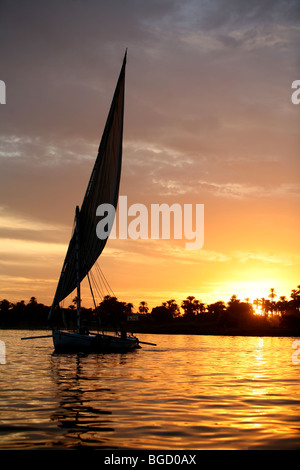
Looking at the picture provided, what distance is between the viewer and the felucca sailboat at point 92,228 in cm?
3931

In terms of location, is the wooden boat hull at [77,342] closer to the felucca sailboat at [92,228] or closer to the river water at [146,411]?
the felucca sailboat at [92,228]

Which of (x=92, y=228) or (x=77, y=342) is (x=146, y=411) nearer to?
(x=77, y=342)

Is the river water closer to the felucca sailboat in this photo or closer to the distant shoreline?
the felucca sailboat

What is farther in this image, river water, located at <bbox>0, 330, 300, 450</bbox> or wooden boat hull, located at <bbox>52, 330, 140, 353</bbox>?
wooden boat hull, located at <bbox>52, 330, 140, 353</bbox>

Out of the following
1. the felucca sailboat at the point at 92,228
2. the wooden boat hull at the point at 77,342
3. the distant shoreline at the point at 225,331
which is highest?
the felucca sailboat at the point at 92,228

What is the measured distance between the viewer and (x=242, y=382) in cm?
2359

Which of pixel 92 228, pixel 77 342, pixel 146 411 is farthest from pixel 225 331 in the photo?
pixel 146 411

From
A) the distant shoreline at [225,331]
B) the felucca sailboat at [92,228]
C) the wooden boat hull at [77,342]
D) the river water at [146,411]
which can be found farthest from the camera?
the distant shoreline at [225,331]

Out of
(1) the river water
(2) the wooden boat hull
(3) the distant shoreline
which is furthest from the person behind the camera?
(3) the distant shoreline

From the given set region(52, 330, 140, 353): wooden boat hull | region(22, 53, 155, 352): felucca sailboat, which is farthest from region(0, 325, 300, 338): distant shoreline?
region(52, 330, 140, 353): wooden boat hull

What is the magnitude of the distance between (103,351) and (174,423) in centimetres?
2965

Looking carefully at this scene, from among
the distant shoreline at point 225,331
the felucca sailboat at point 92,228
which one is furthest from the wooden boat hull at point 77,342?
the distant shoreline at point 225,331

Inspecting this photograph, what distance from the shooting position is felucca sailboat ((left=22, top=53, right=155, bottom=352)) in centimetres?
3931

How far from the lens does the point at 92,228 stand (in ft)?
132
